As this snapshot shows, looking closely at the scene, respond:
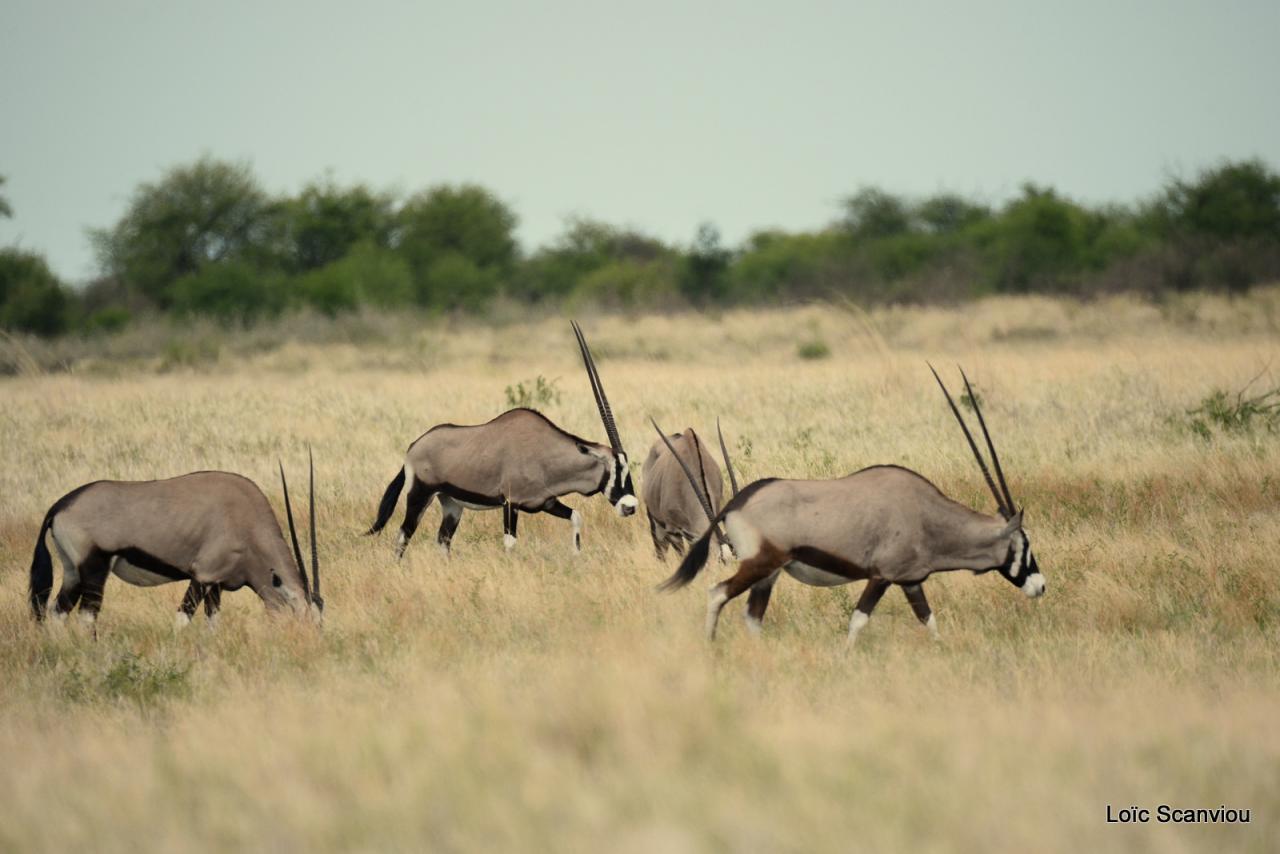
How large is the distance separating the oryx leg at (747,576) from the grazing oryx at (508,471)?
2.57 meters

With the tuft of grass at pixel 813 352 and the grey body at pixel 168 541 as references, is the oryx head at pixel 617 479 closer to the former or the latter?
the grey body at pixel 168 541

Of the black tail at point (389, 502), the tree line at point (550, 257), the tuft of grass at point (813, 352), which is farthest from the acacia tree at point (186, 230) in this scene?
the black tail at point (389, 502)

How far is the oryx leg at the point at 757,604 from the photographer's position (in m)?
6.82

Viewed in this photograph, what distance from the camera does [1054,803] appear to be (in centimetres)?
420

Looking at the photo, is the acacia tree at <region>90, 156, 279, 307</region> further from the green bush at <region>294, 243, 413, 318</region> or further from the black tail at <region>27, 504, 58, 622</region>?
the black tail at <region>27, 504, 58, 622</region>

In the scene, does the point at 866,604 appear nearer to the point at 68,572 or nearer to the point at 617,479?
the point at 617,479

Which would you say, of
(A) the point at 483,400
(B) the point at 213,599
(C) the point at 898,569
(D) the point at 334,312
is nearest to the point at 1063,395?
(A) the point at 483,400

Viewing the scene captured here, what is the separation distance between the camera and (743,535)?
6.49m

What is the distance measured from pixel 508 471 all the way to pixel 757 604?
3.05 meters

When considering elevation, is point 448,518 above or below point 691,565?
below

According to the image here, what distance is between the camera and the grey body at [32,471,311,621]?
688 centimetres

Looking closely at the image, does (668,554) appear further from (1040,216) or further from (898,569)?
(1040,216)

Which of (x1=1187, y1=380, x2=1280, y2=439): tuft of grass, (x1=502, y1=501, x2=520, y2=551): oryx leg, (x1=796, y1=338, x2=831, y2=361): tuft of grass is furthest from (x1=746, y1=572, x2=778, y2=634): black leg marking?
(x1=796, y1=338, x2=831, y2=361): tuft of grass

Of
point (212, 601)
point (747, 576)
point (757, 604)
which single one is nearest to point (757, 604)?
point (757, 604)
